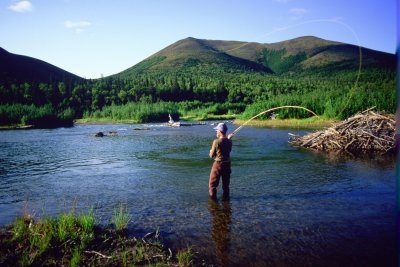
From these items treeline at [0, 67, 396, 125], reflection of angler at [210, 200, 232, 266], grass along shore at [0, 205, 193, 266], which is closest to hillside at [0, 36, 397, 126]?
treeline at [0, 67, 396, 125]

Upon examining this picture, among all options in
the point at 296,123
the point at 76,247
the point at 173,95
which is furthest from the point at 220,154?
the point at 173,95

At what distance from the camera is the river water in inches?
263

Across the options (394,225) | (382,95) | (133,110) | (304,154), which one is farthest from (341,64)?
(394,225)

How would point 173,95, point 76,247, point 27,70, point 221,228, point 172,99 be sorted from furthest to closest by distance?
point 27,70
point 173,95
point 172,99
point 221,228
point 76,247

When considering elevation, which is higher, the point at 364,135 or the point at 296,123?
the point at 364,135

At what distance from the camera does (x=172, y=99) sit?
4122 inches

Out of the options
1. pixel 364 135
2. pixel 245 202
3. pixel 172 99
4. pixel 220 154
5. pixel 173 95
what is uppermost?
pixel 173 95

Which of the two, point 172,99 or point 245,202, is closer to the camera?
point 245,202

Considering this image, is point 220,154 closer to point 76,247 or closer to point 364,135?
point 76,247

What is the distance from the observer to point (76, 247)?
6.00 meters

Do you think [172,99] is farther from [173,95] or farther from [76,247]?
[76,247]

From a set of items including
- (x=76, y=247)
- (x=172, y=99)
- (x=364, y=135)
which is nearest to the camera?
(x=76, y=247)

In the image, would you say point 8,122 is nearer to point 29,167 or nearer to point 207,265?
point 29,167

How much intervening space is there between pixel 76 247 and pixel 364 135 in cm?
1651
